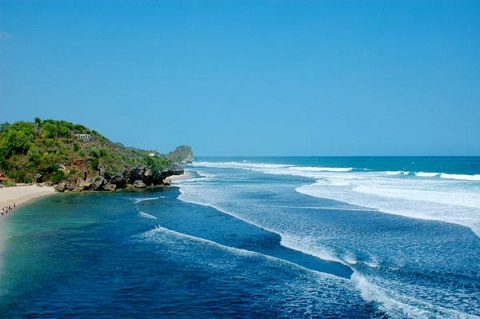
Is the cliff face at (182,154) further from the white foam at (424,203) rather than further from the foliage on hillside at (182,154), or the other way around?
the white foam at (424,203)

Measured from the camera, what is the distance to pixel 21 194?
125ft

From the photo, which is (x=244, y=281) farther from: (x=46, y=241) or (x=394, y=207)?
(x=394, y=207)

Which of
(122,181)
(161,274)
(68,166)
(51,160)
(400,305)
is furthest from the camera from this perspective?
(68,166)

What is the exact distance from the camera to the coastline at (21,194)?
Result: 33.2m

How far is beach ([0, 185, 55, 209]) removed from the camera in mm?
33197

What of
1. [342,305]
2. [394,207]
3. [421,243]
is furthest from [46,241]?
[394,207]

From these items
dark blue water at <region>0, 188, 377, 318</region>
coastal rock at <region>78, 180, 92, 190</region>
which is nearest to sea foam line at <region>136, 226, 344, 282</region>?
dark blue water at <region>0, 188, 377, 318</region>

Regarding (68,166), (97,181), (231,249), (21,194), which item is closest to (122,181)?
(97,181)

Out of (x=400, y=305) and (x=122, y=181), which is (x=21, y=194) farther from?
(x=400, y=305)

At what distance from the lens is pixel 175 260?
55.3 ft

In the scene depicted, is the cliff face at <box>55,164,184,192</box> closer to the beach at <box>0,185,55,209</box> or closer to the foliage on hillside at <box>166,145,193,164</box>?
the beach at <box>0,185,55,209</box>

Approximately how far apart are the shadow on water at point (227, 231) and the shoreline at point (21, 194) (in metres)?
10.2

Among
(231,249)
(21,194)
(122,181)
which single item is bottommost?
(231,249)

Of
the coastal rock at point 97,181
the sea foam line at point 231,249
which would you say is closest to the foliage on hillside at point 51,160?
the coastal rock at point 97,181
